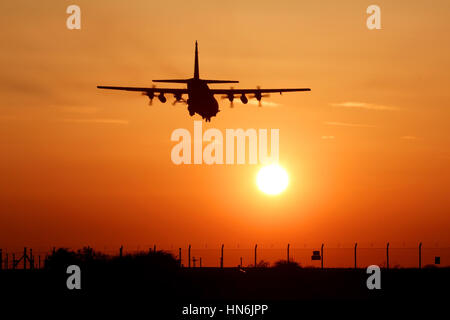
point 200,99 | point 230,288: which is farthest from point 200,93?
point 230,288

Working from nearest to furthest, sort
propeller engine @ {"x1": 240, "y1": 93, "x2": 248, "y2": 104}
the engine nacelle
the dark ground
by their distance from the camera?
the dark ground < the engine nacelle < propeller engine @ {"x1": 240, "y1": 93, "x2": 248, "y2": 104}

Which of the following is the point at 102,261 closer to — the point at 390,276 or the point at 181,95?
the point at 181,95

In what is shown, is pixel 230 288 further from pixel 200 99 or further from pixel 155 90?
pixel 155 90

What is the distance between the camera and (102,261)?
7806 centimetres

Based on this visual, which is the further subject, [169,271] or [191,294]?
[169,271]

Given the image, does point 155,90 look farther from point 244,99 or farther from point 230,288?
point 230,288

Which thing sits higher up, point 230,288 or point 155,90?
point 155,90

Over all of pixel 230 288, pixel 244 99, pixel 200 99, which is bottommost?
pixel 230 288

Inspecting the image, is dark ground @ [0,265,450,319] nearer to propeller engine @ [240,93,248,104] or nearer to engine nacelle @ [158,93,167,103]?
engine nacelle @ [158,93,167,103]

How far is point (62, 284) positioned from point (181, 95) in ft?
101

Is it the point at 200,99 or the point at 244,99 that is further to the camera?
the point at 244,99

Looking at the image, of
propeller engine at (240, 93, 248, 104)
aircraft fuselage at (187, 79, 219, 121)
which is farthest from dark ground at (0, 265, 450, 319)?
propeller engine at (240, 93, 248, 104)

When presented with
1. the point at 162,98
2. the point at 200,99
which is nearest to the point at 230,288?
the point at 200,99
